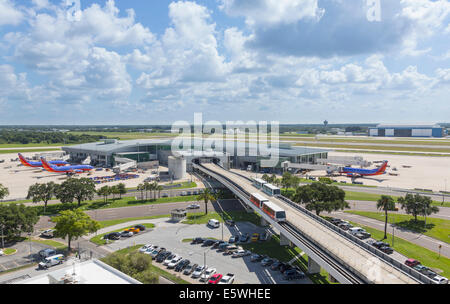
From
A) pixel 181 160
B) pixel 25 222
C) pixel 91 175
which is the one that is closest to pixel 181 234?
pixel 25 222

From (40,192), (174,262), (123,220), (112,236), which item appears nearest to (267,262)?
(174,262)

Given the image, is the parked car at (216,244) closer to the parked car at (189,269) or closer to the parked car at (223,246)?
the parked car at (223,246)

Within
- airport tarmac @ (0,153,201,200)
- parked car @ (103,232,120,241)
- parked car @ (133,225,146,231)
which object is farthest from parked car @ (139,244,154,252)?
airport tarmac @ (0,153,201,200)

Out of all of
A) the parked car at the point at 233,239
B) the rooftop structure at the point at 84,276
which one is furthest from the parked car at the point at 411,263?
the rooftop structure at the point at 84,276

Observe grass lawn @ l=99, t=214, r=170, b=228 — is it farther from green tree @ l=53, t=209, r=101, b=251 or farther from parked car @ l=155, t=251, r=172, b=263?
parked car @ l=155, t=251, r=172, b=263
